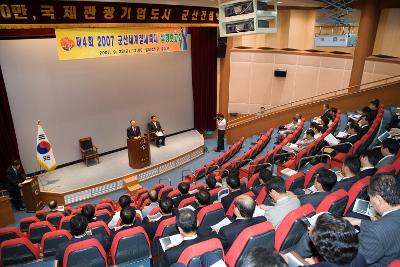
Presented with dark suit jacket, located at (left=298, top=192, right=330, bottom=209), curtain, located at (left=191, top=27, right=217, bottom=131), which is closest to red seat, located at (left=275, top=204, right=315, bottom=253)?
dark suit jacket, located at (left=298, top=192, right=330, bottom=209)

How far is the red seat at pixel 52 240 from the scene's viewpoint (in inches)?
137

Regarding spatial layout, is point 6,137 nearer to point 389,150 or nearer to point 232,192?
point 232,192

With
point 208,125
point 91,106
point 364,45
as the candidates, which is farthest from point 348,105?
point 91,106

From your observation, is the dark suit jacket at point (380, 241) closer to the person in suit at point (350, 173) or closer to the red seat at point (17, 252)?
A: the person in suit at point (350, 173)

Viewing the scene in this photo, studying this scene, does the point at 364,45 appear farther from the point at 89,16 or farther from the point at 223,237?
the point at 223,237

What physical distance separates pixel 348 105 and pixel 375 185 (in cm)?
853

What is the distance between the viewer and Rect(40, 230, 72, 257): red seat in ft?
11.4

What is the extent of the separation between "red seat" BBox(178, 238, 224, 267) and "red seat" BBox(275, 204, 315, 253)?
1.68ft

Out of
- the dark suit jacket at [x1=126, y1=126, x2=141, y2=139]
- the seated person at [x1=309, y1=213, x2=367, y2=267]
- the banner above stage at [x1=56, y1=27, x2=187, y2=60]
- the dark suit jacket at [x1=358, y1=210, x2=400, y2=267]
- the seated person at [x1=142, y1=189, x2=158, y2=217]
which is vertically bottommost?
the dark suit jacket at [x1=126, y1=126, x2=141, y2=139]

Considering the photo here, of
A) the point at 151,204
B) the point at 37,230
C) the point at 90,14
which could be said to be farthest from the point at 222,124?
the point at 37,230

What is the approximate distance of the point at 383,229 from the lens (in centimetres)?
199

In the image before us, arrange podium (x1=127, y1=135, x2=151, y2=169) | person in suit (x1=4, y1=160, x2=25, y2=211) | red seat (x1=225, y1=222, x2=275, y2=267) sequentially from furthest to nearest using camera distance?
podium (x1=127, y1=135, x2=151, y2=169) → person in suit (x1=4, y1=160, x2=25, y2=211) → red seat (x1=225, y1=222, x2=275, y2=267)

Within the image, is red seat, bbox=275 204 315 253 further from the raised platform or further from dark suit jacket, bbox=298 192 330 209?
the raised platform

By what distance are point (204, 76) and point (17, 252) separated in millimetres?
8420
